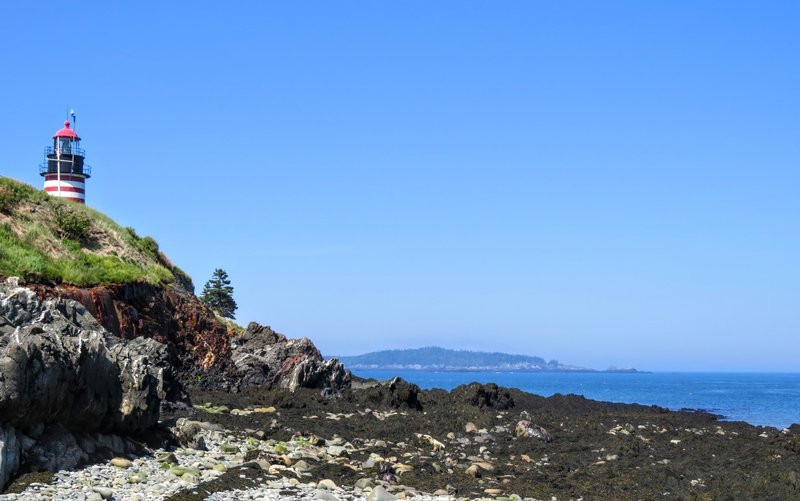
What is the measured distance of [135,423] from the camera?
20.3 meters

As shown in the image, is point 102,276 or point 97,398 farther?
point 102,276

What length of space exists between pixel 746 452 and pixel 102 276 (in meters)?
24.9

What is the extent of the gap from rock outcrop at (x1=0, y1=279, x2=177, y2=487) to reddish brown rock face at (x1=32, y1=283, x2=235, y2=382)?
10.0 m

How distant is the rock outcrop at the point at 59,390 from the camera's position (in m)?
16.6

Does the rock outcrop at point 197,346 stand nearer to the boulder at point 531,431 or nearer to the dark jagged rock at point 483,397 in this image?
the dark jagged rock at point 483,397

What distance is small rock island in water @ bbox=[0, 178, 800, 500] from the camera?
17.6m

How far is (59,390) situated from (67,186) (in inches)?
1760

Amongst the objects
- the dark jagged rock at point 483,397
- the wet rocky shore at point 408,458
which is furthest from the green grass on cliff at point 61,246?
the dark jagged rock at point 483,397

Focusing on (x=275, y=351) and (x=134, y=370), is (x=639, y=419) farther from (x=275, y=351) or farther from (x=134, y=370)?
(x=134, y=370)

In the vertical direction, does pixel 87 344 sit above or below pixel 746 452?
above

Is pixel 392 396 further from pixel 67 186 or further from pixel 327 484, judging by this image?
pixel 67 186

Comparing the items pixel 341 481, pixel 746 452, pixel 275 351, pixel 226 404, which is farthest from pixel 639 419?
pixel 341 481

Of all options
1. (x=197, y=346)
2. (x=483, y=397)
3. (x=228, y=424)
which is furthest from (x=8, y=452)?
(x=483, y=397)

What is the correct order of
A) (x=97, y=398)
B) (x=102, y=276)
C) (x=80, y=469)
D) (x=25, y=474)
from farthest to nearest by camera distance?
(x=102, y=276) < (x=97, y=398) < (x=80, y=469) < (x=25, y=474)
